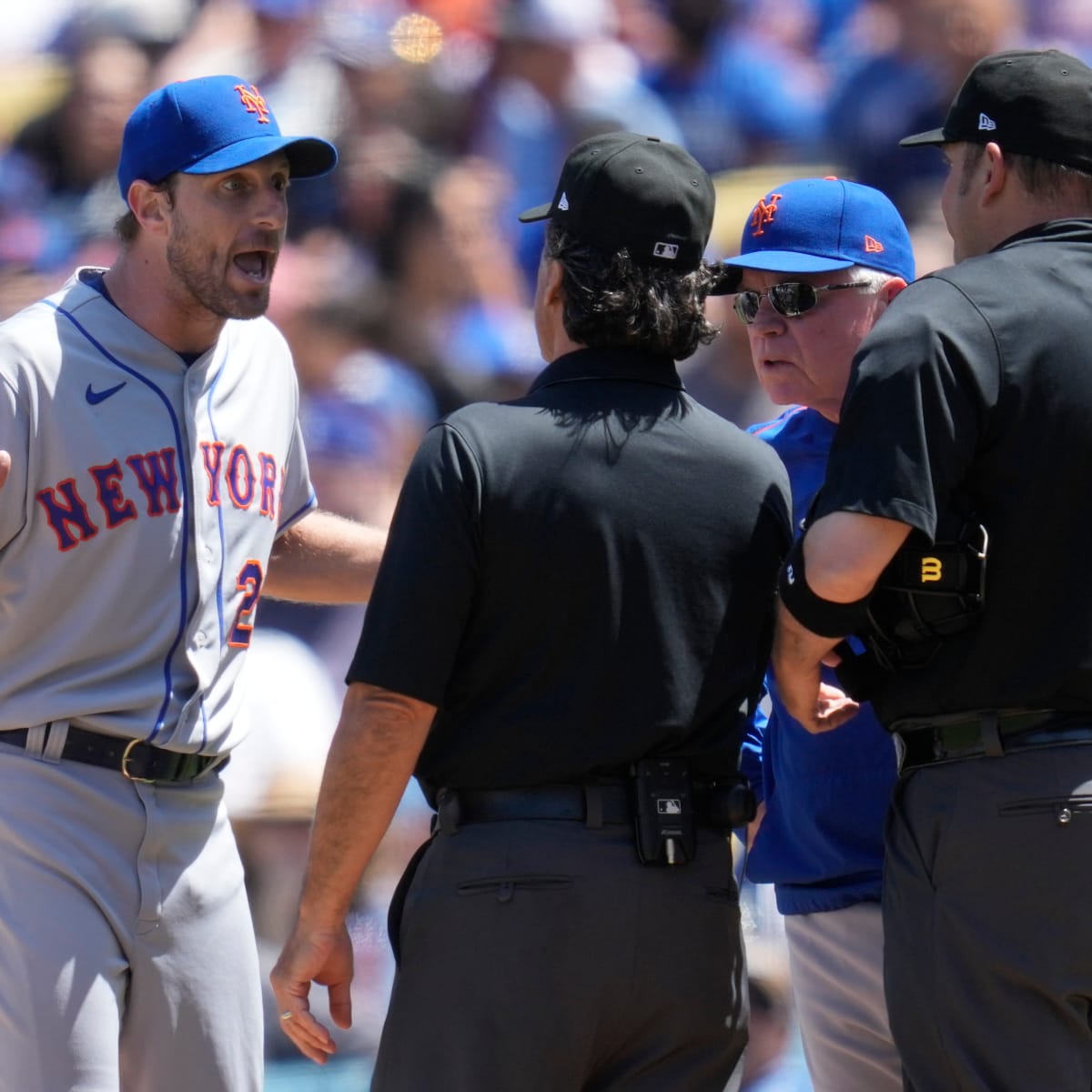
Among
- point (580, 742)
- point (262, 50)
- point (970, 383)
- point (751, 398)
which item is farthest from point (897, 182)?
point (580, 742)

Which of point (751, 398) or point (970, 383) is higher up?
point (970, 383)

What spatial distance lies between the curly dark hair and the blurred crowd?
7.34 feet

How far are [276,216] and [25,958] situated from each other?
1.37 meters

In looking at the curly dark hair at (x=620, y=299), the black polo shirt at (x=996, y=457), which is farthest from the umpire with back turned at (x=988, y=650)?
the curly dark hair at (x=620, y=299)

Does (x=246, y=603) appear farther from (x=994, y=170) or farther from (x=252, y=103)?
(x=994, y=170)

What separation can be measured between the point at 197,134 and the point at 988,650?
1669 millimetres

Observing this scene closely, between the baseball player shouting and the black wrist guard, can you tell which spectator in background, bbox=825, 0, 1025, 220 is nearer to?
the baseball player shouting

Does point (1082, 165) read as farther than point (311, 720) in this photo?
No

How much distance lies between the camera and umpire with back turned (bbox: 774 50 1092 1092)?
2.08 meters

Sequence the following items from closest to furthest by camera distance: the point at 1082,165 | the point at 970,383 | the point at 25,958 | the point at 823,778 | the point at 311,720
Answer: the point at 970,383
the point at 1082,165
the point at 25,958
the point at 823,778
the point at 311,720

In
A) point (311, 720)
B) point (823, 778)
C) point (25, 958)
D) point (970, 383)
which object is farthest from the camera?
point (311, 720)

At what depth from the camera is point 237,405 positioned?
2.99 meters

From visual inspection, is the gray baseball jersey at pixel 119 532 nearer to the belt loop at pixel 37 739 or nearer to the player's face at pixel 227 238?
the belt loop at pixel 37 739

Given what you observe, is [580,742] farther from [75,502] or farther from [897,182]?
[897,182]
